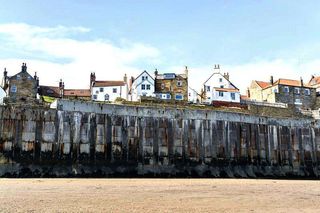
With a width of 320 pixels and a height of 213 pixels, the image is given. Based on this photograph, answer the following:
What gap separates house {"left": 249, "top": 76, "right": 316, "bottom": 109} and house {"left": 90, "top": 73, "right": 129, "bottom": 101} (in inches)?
1251

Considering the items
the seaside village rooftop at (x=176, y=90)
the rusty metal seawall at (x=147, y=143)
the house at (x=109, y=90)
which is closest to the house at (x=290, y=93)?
the seaside village rooftop at (x=176, y=90)

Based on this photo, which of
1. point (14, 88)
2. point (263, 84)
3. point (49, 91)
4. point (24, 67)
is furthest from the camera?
point (263, 84)

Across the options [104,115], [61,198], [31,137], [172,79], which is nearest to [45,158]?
[31,137]

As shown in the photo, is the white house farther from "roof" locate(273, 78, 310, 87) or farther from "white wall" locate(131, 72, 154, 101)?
"roof" locate(273, 78, 310, 87)

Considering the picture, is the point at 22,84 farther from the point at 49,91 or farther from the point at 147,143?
the point at 147,143

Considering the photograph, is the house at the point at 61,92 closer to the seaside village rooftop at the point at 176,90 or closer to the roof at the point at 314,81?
the seaside village rooftop at the point at 176,90

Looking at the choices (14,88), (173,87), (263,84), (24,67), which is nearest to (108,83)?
(173,87)

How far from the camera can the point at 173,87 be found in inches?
2975

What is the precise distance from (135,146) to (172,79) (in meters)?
48.6

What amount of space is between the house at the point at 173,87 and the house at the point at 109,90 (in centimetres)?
987

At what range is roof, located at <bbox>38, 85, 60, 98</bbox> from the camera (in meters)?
81.8

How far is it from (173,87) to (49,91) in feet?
93.8

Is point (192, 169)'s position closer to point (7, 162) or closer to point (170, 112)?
point (170, 112)

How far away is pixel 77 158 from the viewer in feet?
84.9
